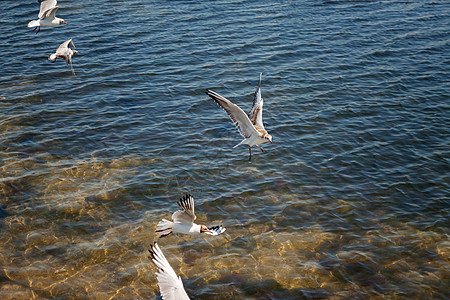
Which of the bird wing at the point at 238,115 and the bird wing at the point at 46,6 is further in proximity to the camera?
the bird wing at the point at 46,6

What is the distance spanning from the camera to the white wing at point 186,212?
928cm

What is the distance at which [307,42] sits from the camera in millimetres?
24547

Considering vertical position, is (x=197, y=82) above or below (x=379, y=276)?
above

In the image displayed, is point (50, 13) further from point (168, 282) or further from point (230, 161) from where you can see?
point (168, 282)

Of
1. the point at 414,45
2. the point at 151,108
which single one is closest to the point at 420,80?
the point at 414,45

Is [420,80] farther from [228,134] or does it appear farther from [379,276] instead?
[379,276]

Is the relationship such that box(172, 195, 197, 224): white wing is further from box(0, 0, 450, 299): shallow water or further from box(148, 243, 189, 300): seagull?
box(0, 0, 450, 299): shallow water

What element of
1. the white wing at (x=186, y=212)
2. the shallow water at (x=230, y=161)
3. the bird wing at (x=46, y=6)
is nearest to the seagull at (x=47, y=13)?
the bird wing at (x=46, y=6)

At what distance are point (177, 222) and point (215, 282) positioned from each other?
1803 millimetres

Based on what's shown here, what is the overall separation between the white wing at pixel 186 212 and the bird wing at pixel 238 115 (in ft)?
8.23

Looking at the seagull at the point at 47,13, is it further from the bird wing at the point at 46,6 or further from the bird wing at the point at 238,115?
the bird wing at the point at 238,115

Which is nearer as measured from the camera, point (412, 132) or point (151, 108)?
point (412, 132)

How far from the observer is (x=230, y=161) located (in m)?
15.4

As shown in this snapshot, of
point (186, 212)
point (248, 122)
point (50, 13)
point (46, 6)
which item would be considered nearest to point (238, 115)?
point (248, 122)
